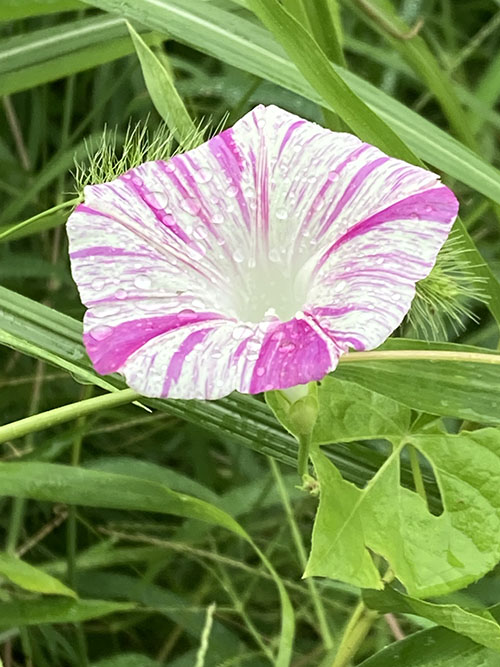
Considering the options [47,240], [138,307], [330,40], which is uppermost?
[330,40]

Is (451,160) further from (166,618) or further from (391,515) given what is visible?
(166,618)

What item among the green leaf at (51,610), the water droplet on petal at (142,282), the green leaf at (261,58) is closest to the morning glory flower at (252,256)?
the water droplet on petal at (142,282)

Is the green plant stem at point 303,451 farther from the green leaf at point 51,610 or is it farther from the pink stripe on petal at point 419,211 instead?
the green leaf at point 51,610

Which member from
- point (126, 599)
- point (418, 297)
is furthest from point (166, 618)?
point (418, 297)

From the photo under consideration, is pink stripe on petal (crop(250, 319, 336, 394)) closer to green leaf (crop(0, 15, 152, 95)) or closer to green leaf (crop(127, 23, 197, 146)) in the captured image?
green leaf (crop(127, 23, 197, 146))

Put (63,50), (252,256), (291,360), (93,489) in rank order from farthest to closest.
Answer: (63,50)
(93,489)
(252,256)
(291,360)

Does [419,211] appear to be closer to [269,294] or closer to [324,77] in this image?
[269,294]

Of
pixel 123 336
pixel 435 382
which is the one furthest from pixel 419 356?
pixel 123 336
